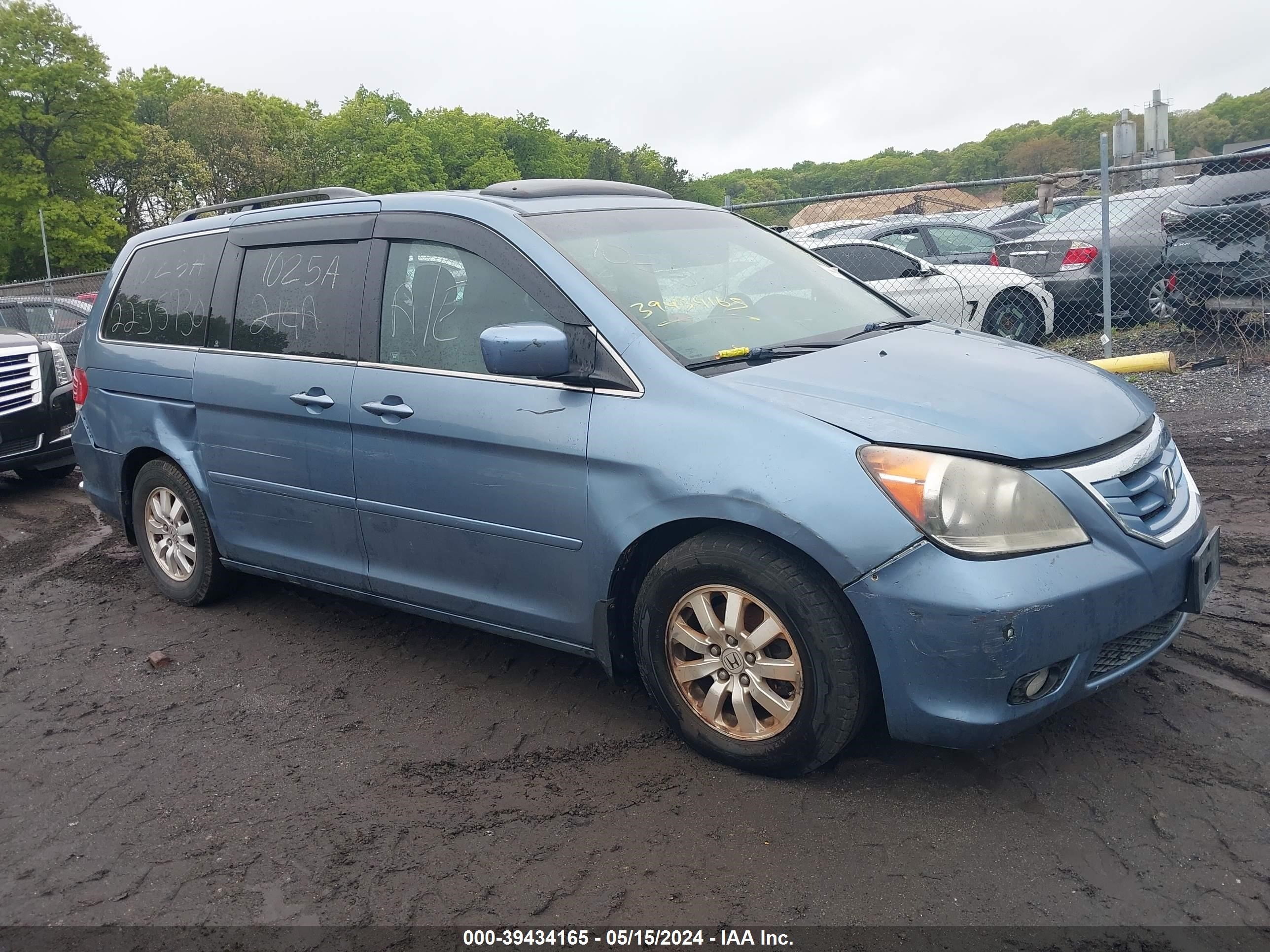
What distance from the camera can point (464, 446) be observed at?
381 cm

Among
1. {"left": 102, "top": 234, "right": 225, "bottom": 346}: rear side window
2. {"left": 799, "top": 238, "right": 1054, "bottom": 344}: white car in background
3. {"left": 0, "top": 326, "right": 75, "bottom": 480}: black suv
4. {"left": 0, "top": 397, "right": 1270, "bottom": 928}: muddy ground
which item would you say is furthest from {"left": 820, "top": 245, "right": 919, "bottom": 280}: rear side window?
{"left": 0, "top": 326, "right": 75, "bottom": 480}: black suv

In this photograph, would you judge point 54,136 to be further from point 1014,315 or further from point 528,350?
point 528,350

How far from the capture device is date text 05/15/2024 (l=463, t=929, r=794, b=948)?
2.65 m

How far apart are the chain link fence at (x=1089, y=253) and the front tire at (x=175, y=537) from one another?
4.44 metres

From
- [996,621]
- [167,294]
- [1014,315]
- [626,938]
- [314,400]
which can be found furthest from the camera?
[1014,315]

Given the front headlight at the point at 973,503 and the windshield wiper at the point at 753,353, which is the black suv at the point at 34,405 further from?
the front headlight at the point at 973,503

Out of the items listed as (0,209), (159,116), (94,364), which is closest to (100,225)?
(0,209)

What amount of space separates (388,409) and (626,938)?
2.13 meters

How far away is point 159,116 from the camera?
253 ft

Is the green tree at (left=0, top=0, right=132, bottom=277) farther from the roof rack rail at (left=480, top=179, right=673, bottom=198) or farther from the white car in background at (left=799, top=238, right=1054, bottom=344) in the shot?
the roof rack rail at (left=480, top=179, right=673, bottom=198)

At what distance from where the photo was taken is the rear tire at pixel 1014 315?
33.8 ft

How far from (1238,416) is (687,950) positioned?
21.2ft

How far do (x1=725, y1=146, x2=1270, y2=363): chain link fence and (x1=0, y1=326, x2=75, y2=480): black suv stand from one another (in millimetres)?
5598

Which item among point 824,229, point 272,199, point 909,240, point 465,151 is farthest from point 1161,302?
point 465,151
